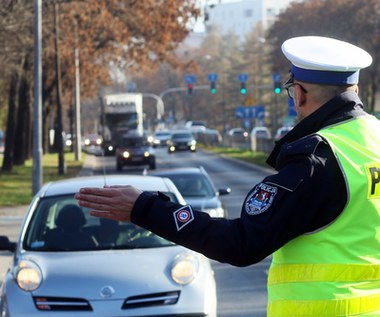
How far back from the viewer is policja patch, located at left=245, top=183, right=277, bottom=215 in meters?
2.92

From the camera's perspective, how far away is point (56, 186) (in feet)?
29.5

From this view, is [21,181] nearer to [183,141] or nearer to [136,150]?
A: [136,150]

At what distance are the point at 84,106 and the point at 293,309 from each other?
125729 millimetres

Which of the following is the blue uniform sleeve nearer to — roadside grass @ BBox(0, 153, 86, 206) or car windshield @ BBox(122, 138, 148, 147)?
roadside grass @ BBox(0, 153, 86, 206)

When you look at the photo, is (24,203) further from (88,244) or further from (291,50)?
(291,50)

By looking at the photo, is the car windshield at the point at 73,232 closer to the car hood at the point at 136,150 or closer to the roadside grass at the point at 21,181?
the roadside grass at the point at 21,181

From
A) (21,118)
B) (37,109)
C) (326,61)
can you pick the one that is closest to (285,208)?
(326,61)

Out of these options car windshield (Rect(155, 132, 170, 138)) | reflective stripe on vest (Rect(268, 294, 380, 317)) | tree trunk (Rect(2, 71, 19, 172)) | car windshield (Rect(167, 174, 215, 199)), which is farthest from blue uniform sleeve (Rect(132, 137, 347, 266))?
car windshield (Rect(155, 132, 170, 138))

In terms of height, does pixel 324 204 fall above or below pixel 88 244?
above

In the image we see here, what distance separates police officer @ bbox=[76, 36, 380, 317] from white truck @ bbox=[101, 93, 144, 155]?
56.2 meters

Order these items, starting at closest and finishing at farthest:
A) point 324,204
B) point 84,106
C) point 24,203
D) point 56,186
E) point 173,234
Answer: point 324,204, point 173,234, point 56,186, point 24,203, point 84,106

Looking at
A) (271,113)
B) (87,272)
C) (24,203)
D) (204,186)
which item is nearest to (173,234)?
(87,272)

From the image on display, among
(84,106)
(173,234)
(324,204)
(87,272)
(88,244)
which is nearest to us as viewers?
(324,204)

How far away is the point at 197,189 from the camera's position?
17188mm
